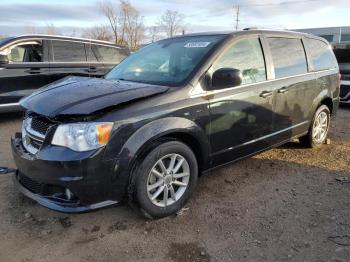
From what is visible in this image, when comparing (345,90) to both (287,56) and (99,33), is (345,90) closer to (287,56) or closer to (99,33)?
(287,56)

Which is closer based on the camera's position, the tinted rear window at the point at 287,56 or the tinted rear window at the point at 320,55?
the tinted rear window at the point at 287,56

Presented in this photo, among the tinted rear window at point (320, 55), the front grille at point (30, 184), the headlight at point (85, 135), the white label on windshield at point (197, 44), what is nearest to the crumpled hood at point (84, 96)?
the headlight at point (85, 135)

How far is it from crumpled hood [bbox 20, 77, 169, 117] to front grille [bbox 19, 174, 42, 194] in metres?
0.63

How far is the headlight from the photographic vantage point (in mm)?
2938

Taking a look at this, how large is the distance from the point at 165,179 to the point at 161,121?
1.88 feet

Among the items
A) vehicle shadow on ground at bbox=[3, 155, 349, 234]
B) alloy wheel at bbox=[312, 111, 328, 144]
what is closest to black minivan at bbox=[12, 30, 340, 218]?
vehicle shadow on ground at bbox=[3, 155, 349, 234]

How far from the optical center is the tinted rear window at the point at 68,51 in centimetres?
752

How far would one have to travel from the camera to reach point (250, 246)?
3064mm

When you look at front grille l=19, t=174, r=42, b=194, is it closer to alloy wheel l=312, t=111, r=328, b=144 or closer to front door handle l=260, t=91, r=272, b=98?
front door handle l=260, t=91, r=272, b=98

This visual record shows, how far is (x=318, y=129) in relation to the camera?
5715 millimetres

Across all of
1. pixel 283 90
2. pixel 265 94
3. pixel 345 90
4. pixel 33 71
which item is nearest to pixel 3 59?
pixel 33 71

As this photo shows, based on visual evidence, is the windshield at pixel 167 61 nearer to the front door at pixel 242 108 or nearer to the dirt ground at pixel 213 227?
the front door at pixel 242 108


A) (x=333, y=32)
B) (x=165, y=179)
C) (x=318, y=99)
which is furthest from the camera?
(x=333, y=32)

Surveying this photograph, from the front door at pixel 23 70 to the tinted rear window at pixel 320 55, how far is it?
4.96 meters
